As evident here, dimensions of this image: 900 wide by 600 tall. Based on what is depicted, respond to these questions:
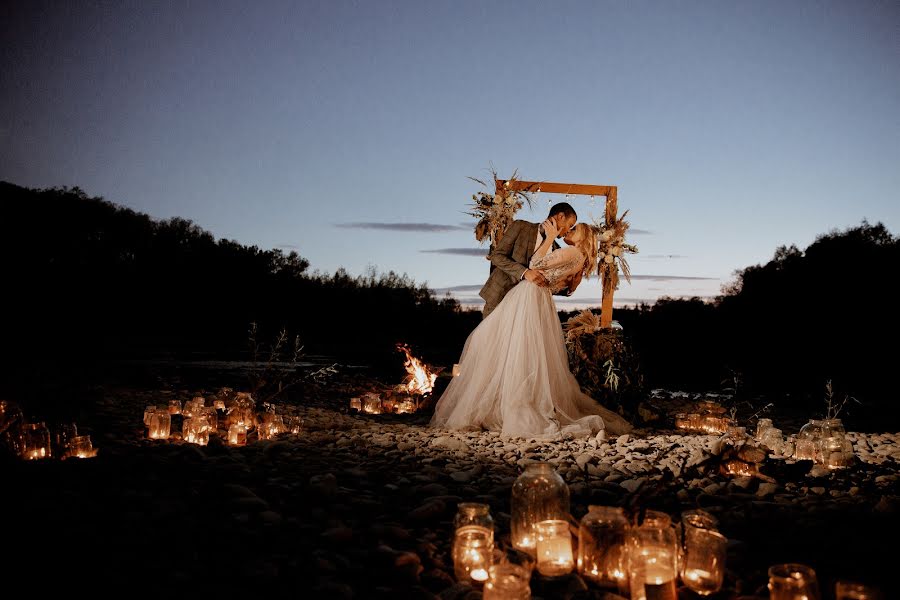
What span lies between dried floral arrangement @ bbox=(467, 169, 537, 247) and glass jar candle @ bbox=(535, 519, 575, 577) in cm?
496

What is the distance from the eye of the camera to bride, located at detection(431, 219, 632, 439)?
620 cm

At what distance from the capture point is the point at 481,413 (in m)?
6.30

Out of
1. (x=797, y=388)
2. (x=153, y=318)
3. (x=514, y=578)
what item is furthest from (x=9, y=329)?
(x=797, y=388)

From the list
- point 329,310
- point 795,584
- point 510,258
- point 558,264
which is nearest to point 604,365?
point 558,264

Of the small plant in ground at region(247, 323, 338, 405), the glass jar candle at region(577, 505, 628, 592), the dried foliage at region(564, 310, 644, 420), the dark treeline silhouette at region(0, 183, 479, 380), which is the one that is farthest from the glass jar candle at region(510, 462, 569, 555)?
the dark treeline silhouette at region(0, 183, 479, 380)

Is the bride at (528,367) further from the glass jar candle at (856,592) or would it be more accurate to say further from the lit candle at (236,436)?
the glass jar candle at (856,592)

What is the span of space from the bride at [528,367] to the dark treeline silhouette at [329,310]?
255 cm

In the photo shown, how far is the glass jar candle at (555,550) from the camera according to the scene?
256 centimetres

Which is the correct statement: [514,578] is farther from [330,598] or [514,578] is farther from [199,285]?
[199,285]

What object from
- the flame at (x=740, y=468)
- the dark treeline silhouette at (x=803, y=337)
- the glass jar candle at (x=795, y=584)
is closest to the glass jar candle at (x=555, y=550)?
the glass jar candle at (x=795, y=584)

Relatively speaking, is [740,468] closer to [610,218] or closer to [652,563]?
[652,563]

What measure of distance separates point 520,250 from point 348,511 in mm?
4185

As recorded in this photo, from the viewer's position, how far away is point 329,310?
2794 centimetres

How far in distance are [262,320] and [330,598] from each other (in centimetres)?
2374
